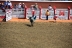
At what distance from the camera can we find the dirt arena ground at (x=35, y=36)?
1.77 m

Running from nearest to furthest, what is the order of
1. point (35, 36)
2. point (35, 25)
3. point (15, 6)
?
point (35, 36)
point (35, 25)
point (15, 6)

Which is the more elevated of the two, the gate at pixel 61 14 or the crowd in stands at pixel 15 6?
the crowd in stands at pixel 15 6

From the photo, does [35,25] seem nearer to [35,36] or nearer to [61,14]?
[35,36]

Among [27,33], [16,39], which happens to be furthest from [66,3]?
[16,39]

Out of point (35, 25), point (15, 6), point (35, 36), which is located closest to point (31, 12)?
point (15, 6)

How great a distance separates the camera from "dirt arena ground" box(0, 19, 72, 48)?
5.82ft

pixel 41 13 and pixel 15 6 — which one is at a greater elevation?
pixel 15 6

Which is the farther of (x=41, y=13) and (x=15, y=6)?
(x=15, y=6)

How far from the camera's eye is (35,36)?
2.00 m

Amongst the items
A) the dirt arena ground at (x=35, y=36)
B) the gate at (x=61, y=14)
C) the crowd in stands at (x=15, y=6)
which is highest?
the crowd in stands at (x=15, y=6)

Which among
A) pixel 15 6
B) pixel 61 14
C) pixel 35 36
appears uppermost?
pixel 15 6

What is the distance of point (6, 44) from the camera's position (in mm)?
1762

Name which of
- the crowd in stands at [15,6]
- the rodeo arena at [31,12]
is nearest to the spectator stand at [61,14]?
the rodeo arena at [31,12]

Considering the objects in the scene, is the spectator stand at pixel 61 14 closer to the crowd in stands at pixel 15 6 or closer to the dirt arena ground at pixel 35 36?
the crowd in stands at pixel 15 6
